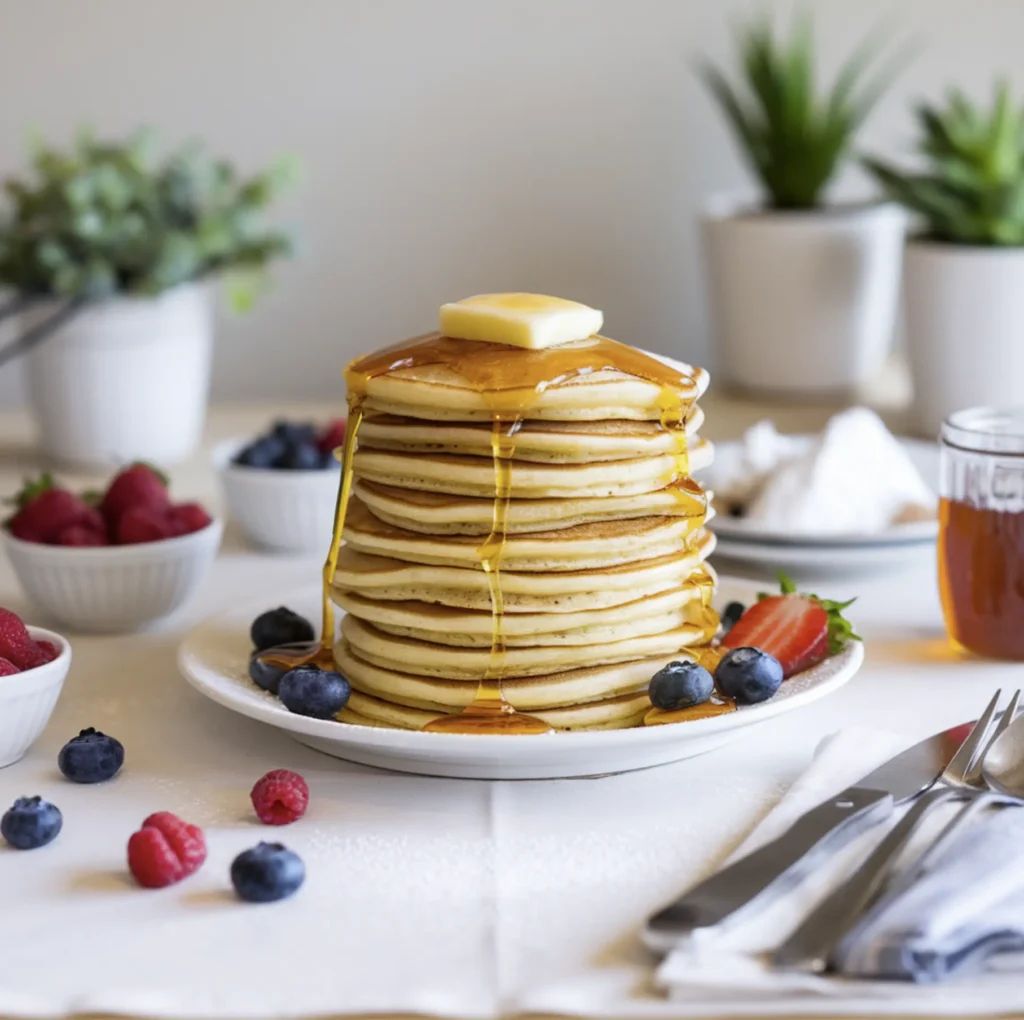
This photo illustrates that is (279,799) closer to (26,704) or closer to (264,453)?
(26,704)

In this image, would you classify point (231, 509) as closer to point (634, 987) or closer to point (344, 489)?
point (344, 489)

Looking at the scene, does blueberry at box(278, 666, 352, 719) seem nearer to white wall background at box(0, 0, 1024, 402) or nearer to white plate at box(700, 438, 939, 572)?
white plate at box(700, 438, 939, 572)

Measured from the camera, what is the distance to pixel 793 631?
1.17 meters

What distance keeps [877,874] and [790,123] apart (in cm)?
187

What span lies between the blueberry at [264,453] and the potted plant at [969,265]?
39.8 inches

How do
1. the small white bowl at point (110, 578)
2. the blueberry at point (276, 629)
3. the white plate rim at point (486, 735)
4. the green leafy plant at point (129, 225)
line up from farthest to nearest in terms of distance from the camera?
the green leafy plant at point (129, 225)
the small white bowl at point (110, 578)
the blueberry at point (276, 629)
the white plate rim at point (486, 735)

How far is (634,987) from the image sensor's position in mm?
774

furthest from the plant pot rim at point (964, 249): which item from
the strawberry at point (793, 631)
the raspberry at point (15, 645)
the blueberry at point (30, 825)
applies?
the blueberry at point (30, 825)

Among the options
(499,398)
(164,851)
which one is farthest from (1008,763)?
(164,851)

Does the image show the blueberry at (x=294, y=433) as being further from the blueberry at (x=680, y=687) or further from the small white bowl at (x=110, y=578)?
the blueberry at (x=680, y=687)

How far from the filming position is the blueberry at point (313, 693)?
3.49ft

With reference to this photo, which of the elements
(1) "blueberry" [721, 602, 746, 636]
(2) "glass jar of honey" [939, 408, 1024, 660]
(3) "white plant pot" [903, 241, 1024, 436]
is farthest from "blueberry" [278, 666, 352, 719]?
(3) "white plant pot" [903, 241, 1024, 436]

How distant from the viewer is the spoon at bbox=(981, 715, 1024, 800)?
3.17ft

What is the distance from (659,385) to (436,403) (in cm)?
16
